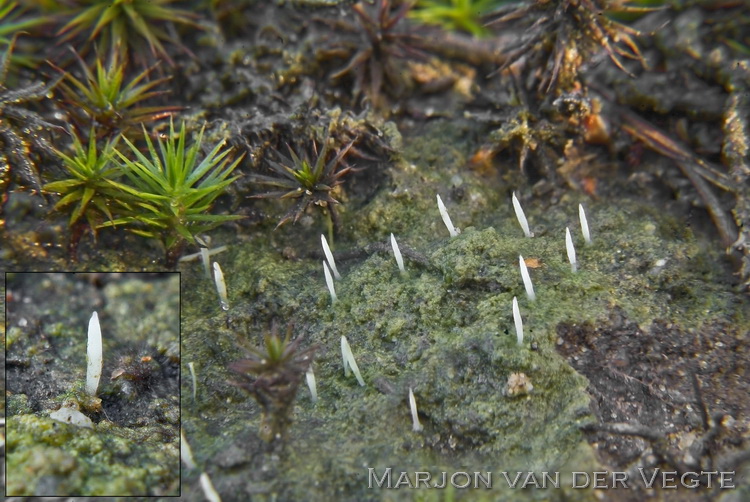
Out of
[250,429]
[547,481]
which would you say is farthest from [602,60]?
[250,429]

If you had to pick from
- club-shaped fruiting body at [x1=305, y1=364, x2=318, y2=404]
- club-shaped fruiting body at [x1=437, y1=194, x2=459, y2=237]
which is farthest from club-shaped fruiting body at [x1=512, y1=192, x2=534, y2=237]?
club-shaped fruiting body at [x1=305, y1=364, x2=318, y2=404]

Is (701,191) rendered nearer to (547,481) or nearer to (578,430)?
(578,430)

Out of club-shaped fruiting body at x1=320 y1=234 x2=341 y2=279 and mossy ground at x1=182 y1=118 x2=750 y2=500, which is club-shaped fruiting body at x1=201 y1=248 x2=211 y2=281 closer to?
mossy ground at x1=182 y1=118 x2=750 y2=500

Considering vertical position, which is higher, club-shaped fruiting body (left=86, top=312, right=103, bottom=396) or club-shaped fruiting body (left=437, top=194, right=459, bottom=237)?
club-shaped fruiting body (left=437, top=194, right=459, bottom=237)

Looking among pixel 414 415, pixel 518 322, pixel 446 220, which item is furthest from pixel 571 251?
pixel 414 415

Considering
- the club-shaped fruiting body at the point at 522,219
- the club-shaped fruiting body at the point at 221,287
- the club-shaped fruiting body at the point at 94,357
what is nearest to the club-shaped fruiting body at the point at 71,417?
the club-shaped fruiting body at the point at 94,357

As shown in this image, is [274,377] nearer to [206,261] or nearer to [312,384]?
[312,384]

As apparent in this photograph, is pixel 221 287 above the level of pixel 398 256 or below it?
below
